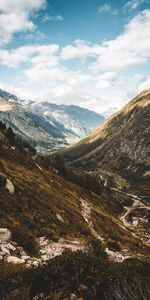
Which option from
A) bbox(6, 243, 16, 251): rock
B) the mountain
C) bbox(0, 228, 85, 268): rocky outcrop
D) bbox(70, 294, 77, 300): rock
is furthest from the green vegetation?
bbox(6, 243, 16, 251): rock

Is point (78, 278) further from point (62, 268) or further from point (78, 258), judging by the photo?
point (78, 258)

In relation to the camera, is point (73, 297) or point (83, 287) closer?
Result: point (73, 297)

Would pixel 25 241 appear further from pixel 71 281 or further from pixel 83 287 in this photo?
pixel 83 287

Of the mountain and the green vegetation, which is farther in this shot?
the mountain

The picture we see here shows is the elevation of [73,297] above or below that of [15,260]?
above

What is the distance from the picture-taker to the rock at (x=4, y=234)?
26.1m

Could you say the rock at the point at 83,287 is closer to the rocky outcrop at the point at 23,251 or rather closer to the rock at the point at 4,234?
the rocky outcrop at the point at 23,251

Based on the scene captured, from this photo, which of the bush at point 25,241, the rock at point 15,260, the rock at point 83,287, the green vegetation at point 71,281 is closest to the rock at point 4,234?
the bush at point 25,241

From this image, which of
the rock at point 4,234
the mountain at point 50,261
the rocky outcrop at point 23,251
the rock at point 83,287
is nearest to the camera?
the mountain at point 50,261

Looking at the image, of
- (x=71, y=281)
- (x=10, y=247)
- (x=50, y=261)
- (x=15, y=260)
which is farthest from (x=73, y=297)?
(x=10, y=247)

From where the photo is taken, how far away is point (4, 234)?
26.9m

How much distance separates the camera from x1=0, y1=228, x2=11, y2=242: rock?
2606 centimetres

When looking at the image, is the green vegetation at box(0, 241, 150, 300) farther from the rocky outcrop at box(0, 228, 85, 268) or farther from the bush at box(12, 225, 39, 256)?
the bush at box(12, 225, 39, 256)

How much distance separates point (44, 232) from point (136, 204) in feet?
489
